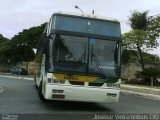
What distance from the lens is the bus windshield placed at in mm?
15891

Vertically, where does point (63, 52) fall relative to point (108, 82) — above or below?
above

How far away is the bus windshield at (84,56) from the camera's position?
626 inches

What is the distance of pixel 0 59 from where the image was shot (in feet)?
325

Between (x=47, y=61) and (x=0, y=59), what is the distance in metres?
84.5

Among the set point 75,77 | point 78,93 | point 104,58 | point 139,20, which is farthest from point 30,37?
point 78,93

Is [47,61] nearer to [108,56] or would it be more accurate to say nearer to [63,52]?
[63,52]

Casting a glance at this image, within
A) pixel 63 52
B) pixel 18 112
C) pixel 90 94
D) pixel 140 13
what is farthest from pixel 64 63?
pixel 140 13

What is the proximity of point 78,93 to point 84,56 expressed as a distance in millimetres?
1364

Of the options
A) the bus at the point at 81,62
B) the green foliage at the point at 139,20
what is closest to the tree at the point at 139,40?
the green foliage at the point at 139,20

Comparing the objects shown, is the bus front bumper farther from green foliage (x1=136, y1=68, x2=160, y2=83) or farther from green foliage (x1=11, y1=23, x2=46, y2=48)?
green foliage (x1=11, y1=23, x2=46, y2=48)

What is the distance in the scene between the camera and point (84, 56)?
16.0 meters

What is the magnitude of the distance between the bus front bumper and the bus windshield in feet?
1.87

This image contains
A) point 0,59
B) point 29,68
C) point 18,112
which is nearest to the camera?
point 18,112

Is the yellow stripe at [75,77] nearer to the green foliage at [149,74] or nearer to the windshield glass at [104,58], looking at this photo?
the windshield glass at [104,58]
